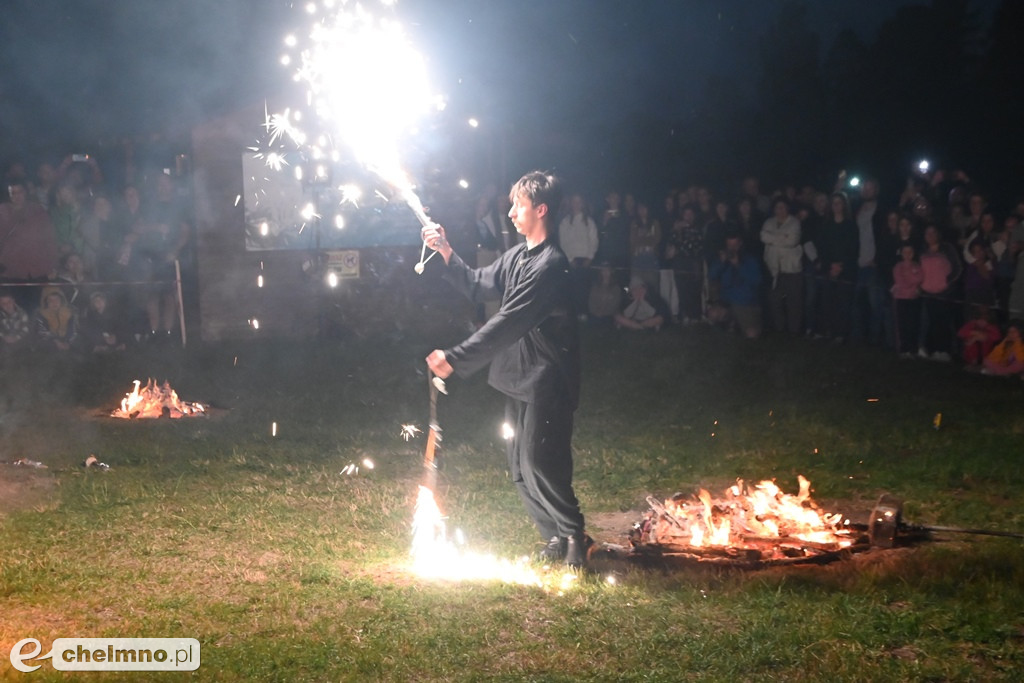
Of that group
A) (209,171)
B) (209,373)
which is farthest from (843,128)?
(209,373)

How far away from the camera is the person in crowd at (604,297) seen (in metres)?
16.1

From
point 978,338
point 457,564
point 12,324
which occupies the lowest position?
point 457,564

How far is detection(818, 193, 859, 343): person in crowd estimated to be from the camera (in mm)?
13914

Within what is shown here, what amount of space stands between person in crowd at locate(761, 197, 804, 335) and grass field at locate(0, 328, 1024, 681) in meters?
1.73

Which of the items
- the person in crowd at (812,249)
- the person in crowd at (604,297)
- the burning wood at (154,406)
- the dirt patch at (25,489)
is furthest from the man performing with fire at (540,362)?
the person in crowd at (604,297)

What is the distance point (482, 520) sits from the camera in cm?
736

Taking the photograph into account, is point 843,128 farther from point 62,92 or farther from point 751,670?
point 751,670

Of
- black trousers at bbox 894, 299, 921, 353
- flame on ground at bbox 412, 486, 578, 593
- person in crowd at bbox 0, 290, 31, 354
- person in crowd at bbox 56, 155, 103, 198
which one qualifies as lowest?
flame on ground at bbox 412, 486, 578, 593

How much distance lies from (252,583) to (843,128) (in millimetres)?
23491

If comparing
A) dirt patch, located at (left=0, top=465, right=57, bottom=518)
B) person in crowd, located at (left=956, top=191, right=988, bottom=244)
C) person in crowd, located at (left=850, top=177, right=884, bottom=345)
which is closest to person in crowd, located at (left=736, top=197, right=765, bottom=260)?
person in crowd, located at (left=850, top=177, right=884, bottom=345)

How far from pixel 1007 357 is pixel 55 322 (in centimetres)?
1152

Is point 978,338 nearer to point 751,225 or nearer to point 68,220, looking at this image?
point 751,225

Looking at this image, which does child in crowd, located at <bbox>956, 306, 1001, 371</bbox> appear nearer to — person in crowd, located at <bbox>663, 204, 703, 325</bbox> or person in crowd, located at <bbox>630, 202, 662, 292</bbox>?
person in crowd, located at <bbox>663, 204, 703, 325</bbox>

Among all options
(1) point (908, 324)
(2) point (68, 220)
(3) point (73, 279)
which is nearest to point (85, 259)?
(3) point (73, 279)
